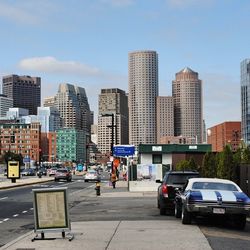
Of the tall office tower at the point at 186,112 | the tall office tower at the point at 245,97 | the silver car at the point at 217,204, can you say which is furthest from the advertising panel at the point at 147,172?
the tall office tower at the point at 186,112

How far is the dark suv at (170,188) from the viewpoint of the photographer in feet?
65.3

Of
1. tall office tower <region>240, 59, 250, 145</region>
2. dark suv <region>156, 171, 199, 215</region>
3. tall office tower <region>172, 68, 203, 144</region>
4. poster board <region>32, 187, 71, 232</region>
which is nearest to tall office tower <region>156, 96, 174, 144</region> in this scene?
tall office tower <region>172, 68, 203, 144</region>

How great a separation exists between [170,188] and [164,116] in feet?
579

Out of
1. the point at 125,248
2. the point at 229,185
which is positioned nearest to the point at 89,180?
the point at 229,185

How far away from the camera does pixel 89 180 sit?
2571 inches

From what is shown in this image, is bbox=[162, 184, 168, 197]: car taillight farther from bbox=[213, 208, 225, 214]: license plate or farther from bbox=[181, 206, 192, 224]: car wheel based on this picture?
bbox=[213, 208, 225, 214]: license plate

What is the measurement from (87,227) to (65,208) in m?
3.30

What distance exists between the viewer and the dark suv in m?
19.9

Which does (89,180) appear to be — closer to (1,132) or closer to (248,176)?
(248,176)

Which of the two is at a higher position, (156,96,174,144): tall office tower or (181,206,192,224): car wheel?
(156,96,174,144): tall office tower

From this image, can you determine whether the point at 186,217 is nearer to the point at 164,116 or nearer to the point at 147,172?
the point at 147,172

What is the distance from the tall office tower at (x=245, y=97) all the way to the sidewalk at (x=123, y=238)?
128m

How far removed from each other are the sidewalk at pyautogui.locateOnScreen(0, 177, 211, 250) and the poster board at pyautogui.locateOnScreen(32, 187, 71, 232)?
0.34 m

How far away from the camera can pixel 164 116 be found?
643ft
